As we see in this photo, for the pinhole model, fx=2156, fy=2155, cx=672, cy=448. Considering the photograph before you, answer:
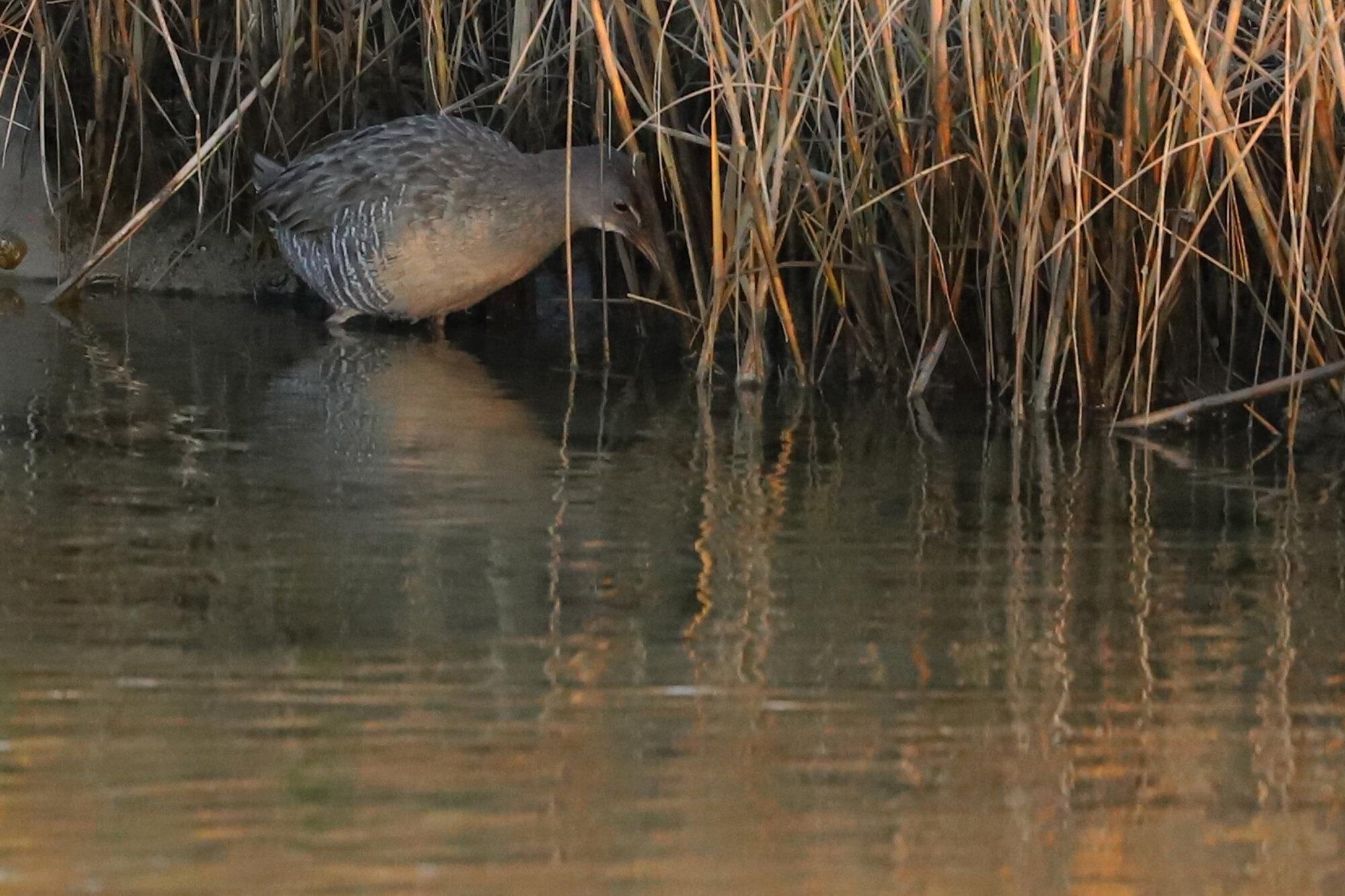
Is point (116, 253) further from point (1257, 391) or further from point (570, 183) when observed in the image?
point (1257, 391)

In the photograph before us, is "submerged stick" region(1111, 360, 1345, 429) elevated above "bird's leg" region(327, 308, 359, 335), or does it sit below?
below

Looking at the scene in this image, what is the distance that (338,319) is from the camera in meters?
7.14

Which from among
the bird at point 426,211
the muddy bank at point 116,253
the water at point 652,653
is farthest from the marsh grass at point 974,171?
the muddy bank at point 116,253

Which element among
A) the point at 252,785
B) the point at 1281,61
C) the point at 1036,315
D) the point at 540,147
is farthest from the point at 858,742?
the point at 540,147

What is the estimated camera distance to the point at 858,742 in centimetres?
292

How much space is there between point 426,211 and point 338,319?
0.55 meters

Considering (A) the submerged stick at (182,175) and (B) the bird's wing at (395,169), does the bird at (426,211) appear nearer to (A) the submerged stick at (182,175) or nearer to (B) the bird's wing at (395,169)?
(B) the bird's wing at (395,169)

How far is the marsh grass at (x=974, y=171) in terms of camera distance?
16.6 ft

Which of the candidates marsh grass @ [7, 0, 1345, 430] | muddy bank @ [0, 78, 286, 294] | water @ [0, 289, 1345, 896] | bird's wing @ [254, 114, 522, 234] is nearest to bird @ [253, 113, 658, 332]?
bird's wing @ [254, 114, 522, 234]

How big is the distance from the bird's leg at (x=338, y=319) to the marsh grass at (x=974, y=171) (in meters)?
0.77

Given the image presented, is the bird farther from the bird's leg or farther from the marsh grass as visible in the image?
the marsh grass

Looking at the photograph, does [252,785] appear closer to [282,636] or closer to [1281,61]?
[282,636]

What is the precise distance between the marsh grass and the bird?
0.70ft

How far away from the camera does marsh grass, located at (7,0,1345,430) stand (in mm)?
5074
